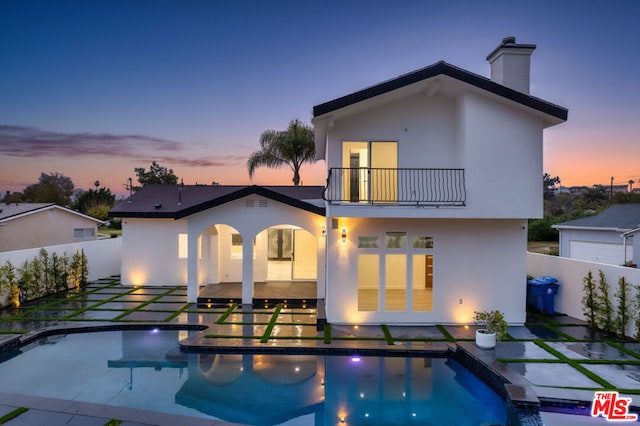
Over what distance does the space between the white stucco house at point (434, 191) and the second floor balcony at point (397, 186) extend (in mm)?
32

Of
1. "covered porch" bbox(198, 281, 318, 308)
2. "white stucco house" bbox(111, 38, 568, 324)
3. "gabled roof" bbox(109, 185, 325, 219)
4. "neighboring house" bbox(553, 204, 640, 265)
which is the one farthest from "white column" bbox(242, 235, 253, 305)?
"neighboring house" bbox(553, 204, 640, 265)

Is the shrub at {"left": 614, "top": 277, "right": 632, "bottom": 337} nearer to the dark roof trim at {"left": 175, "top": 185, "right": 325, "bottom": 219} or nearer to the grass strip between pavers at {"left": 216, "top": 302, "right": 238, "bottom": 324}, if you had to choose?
the dark roof trim at {"left": 175, "top": 185, "right": 325, "bottom": 219}

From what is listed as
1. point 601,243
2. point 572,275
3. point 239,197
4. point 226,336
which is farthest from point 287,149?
point 572,275

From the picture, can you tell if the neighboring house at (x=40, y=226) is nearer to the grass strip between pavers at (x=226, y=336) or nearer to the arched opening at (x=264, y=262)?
the arched opening at (x=264, y=262)

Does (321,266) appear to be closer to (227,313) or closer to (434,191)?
(227,313)

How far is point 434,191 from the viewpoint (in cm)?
1094

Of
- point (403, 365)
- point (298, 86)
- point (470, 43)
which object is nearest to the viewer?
point (403, 365)

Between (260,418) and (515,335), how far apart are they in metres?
7.50

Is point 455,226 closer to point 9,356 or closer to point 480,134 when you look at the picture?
point 480,134

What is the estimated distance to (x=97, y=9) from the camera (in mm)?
16266

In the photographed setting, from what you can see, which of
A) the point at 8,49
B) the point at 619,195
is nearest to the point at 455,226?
the point at 8,49

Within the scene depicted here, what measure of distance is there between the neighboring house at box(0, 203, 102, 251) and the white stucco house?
15.1 meters

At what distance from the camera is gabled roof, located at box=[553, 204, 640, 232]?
59.4 feet

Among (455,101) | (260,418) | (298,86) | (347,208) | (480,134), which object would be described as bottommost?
(260,418)
